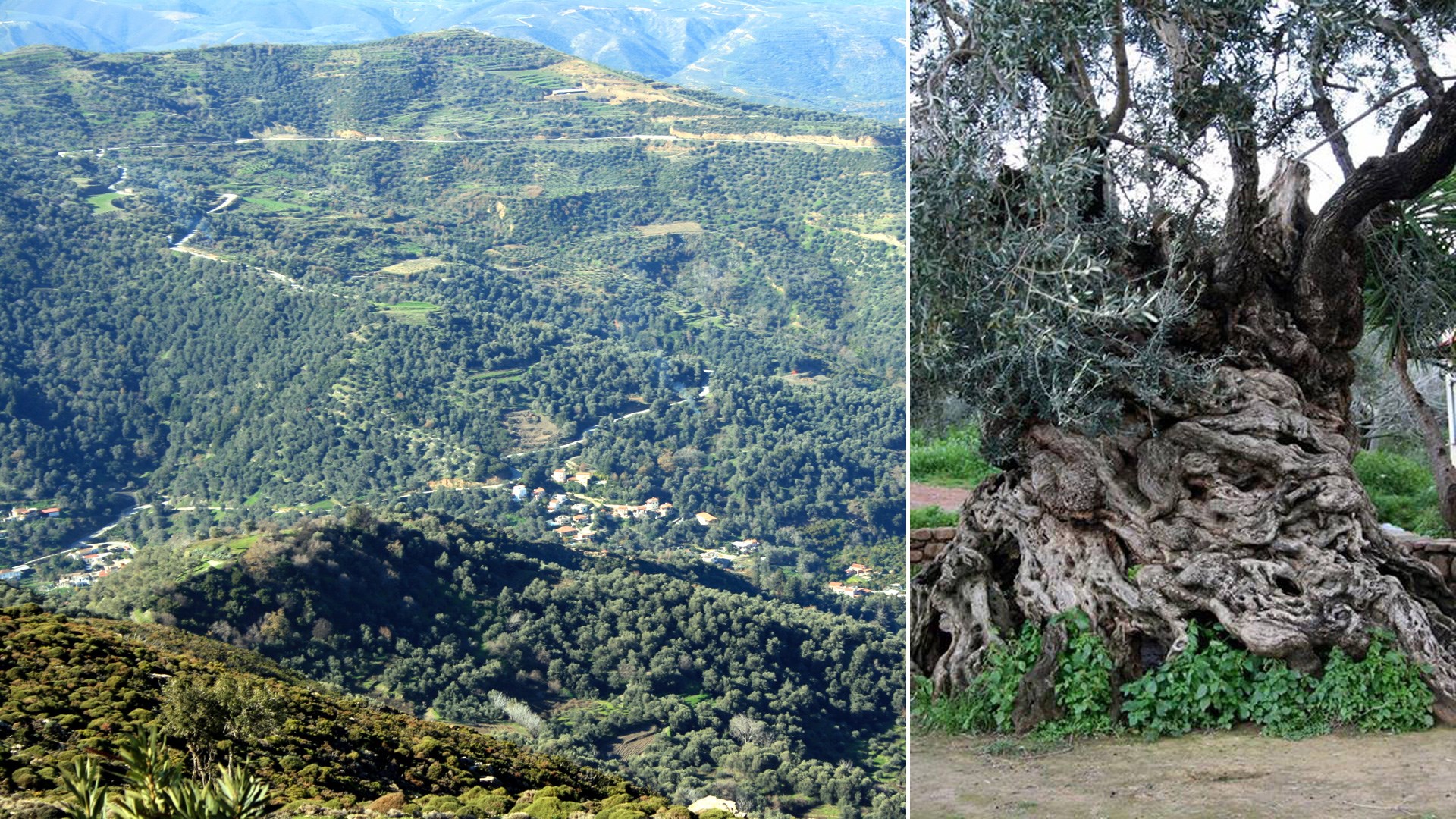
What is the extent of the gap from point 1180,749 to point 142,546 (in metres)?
22.5

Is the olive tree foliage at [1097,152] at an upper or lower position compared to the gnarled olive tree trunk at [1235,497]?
upper

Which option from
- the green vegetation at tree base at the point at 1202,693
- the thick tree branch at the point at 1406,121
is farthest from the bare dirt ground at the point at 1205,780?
the thick tree branch at the point at 1406,121

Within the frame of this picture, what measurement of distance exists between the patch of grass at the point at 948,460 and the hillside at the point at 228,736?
3.75 m

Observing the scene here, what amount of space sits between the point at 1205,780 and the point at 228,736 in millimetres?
5247

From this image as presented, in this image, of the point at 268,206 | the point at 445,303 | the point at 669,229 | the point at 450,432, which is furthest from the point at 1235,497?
the point at 268,206

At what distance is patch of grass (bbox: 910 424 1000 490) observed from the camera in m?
3.46

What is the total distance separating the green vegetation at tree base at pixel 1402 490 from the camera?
3229 millimetres

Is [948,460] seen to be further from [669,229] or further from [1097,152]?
[669,229]

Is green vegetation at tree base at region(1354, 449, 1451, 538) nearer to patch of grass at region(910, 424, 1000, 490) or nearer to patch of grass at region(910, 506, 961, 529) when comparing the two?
patch of grass at region(910, 424, 1000, 490)

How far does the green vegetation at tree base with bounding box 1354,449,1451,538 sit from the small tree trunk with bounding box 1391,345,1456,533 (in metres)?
0.02

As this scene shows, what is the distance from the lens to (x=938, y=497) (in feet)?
12.1

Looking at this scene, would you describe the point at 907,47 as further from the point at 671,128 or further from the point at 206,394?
the point at 671,128

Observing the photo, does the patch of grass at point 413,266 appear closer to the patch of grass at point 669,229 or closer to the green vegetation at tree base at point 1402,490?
the patch of grass at point 669,229

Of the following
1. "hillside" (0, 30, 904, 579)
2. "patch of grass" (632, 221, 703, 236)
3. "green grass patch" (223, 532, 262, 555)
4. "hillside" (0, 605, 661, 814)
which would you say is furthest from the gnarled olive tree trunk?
"patch of grass" (632, 221, 703, 236)
